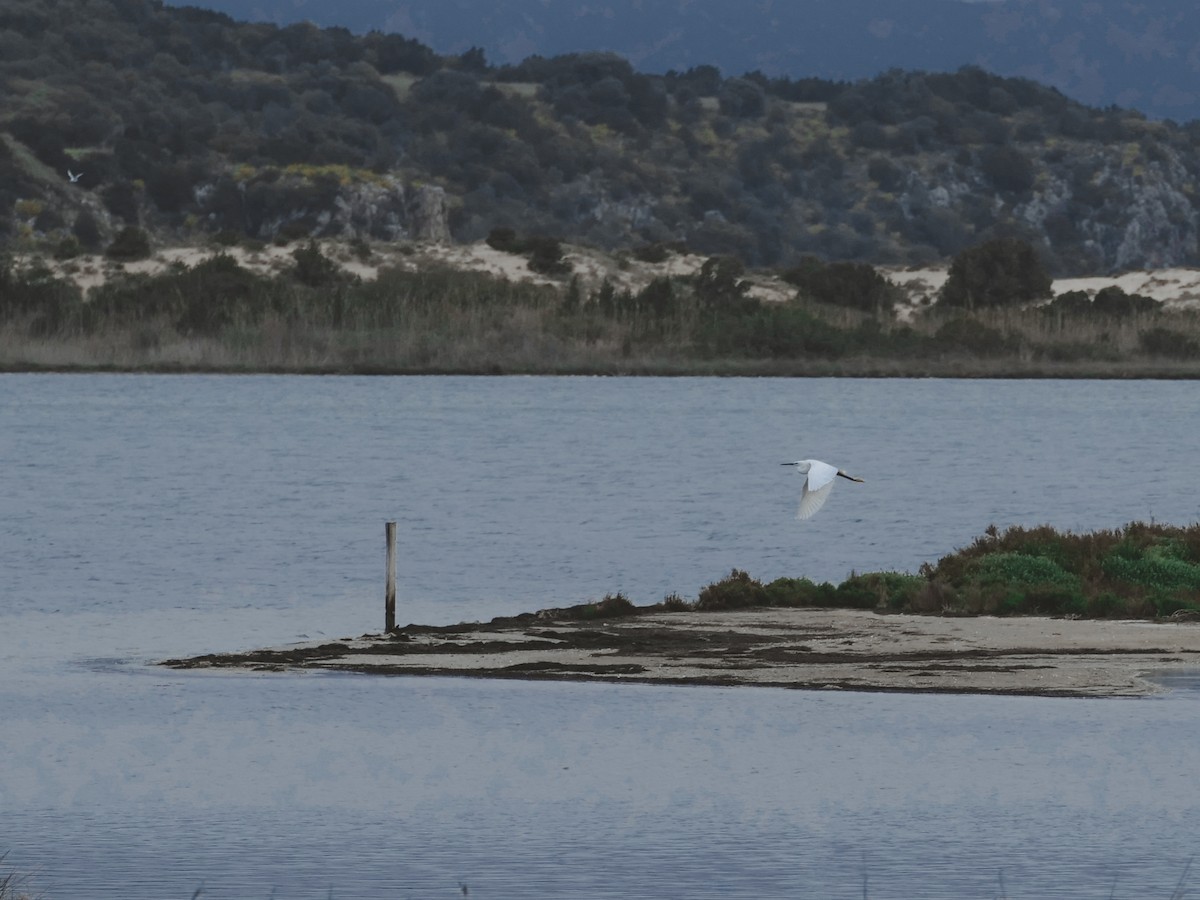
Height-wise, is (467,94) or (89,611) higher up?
(467,94)

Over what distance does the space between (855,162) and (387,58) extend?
101 ft

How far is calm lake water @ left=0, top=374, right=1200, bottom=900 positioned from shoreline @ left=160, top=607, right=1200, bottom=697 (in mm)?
542

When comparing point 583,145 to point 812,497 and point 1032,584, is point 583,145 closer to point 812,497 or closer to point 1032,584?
point 1032,584

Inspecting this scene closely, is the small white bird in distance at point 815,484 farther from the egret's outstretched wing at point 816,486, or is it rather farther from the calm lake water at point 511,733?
the calm lake water at point 511,733

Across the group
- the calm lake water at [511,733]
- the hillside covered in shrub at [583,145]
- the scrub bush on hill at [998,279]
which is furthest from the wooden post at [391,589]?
the hillside covered in shrub at [583,145]

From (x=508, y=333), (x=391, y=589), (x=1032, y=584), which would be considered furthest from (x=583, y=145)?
(x=391, y=589)

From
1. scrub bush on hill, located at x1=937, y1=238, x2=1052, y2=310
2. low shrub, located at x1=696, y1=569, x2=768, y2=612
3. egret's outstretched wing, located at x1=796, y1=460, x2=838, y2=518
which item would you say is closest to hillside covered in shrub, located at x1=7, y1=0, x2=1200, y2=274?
scrub bush on hill, located at x1=937, y1=238, x2=1052, y2=310

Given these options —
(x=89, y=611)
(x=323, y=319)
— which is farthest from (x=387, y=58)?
(x=89, y=611)

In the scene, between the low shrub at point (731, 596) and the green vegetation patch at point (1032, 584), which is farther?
the low shrub at point (731, 596)

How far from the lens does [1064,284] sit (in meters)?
104

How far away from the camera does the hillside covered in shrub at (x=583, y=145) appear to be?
424 ft

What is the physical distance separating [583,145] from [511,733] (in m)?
144

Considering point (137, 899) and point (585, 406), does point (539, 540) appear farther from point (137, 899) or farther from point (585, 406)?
point (585, 406)

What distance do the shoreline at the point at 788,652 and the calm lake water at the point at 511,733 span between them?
0.54m
